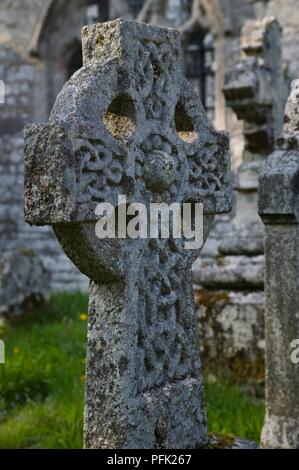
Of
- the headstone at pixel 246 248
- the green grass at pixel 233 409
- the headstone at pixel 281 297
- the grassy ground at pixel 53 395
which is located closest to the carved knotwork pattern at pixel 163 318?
the headstone at pixel 281 297

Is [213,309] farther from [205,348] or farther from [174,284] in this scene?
[174,284]

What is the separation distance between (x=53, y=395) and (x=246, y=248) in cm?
157

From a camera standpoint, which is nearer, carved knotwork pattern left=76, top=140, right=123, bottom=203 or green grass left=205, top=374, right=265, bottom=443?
carved knotwork pattern left=76, top=140, right=123, bottom=203

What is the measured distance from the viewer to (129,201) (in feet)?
8.69

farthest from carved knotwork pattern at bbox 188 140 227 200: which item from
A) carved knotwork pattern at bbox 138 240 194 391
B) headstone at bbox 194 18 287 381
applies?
headstone at bbox 194 18 287 381

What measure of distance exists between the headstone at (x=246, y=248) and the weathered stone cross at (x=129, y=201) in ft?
6.85

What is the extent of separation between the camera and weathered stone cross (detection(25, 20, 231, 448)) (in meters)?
2.42

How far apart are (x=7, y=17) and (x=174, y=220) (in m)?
8.01

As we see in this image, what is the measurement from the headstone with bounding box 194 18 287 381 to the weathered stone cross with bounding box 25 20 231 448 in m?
2.09

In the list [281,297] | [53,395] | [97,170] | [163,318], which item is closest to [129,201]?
[97,170]

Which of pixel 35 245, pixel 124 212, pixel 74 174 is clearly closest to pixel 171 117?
pixel 124 212

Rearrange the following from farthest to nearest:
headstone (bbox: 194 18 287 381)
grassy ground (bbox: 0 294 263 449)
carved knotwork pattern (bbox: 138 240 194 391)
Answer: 1. headstone (bbox: 194 18 287 381)
2. grassy ground (bbox: 0 294 263 449)
3. carved knotwork pattern (bbox: 138 240 194 391)

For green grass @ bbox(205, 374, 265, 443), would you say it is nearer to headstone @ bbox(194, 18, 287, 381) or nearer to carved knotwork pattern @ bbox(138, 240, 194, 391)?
headstone @ bbox(194, 18, 287, 381)

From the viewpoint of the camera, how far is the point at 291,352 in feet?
11.7
